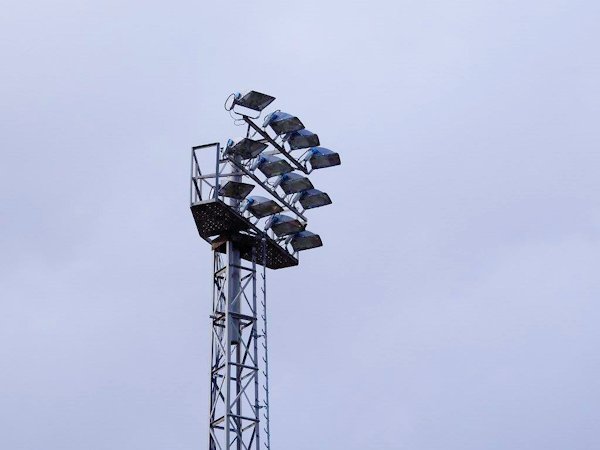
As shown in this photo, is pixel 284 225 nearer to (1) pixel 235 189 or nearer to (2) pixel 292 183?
(2) pixel 292 183

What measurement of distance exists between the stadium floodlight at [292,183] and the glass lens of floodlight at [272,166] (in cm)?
63

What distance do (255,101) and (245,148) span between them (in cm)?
144

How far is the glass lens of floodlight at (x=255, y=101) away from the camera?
5350 centimetres

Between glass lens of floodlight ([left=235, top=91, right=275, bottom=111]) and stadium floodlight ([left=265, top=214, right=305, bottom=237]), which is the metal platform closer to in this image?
stadium floodlight ([left=265, top=214, right=305, bottom=237])

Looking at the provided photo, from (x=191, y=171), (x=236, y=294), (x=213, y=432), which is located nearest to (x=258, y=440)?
(x=213, y=432)

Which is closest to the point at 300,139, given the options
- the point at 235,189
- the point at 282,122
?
the point at 282,122

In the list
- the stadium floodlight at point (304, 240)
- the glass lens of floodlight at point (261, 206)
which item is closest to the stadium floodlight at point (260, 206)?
the glass lens of floodlight at point (261, 206)

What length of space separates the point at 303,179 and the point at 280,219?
1437 mm

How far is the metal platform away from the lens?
52844mm

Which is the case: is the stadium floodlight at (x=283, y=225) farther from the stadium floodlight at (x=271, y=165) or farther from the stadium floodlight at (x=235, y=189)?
the stadium floodlight at (x=235, y=189)

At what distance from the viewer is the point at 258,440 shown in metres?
51.2

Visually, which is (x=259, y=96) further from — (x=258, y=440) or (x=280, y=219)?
(x=258, y=440)

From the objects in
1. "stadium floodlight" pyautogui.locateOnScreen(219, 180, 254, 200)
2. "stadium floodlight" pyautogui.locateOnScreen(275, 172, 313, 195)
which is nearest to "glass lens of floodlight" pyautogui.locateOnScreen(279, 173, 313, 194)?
"stadium floodlight" pyautogui.locateOnScreen(275, 172, 313, 195)

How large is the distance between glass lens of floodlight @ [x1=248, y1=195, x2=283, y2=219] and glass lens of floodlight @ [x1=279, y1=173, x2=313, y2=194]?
3.92 ft
